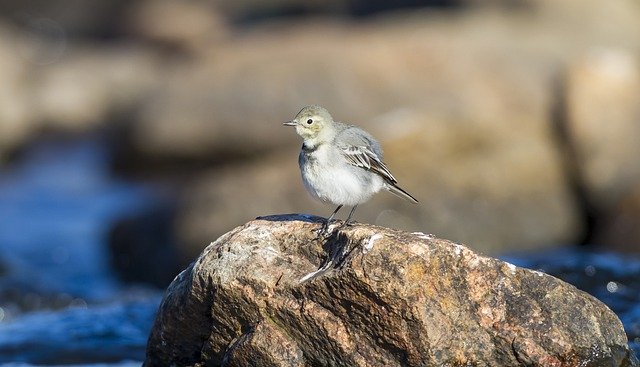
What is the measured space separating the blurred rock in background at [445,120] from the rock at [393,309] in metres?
6.67

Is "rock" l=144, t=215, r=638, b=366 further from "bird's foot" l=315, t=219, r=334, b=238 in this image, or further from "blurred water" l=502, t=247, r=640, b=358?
"blurred water" l=502, t=247, r=640, b=358

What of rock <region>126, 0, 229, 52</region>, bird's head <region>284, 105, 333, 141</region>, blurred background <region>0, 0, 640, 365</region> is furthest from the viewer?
rock <region>126, 0, 229, 52</region>

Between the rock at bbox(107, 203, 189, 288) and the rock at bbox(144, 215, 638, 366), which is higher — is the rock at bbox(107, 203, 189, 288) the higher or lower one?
the higher one

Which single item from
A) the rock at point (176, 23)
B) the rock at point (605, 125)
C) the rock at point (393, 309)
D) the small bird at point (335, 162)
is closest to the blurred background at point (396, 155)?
the rock at point (605, 125)

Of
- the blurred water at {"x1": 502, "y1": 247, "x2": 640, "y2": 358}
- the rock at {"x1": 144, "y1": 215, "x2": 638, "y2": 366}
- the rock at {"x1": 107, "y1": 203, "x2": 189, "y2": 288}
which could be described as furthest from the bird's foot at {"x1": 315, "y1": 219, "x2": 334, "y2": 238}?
the rock at {"x1": 107, "y1": 203, "x2": 189, "y2": 288}

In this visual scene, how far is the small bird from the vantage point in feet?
25.2

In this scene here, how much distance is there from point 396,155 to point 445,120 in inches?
35.2

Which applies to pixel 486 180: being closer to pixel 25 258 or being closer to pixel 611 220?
pixel 611 220

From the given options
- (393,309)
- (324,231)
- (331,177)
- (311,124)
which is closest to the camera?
(393,309)

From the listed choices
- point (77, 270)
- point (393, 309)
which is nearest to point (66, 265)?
point (77, 270)

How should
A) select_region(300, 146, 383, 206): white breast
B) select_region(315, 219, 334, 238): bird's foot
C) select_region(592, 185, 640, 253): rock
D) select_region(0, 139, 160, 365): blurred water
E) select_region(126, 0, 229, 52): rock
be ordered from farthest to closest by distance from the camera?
1. select_region(126, 0, 229, 52): rock
2. select_region(592, 185, 640, 253): rock
3. select_region(0, 139, 160, 365): blurred water
4. select_region(300, 146, 383, 206): white breast
5. select_region(315, 219, 334, 238): bird's foot

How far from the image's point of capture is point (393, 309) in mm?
6531

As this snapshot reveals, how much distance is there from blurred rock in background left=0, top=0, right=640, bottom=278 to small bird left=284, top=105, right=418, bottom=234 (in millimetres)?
5696

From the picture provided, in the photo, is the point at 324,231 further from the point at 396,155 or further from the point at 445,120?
the point at 445,120
